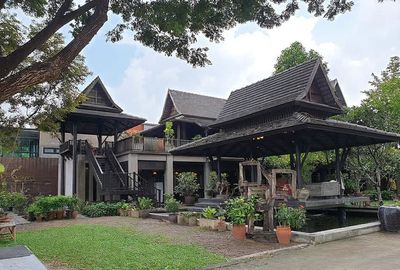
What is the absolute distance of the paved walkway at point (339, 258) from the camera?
6.57 m

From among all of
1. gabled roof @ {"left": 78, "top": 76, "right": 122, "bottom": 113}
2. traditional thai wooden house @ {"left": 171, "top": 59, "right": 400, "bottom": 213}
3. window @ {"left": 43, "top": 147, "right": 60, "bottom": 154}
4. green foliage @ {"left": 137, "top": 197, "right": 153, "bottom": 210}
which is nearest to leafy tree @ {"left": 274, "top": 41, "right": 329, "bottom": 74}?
traditional thai wooden house @ {"left": 171, "top": 59, "right": 400, "bottom": 213}

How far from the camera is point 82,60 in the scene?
1608 cm

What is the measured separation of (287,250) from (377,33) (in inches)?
294

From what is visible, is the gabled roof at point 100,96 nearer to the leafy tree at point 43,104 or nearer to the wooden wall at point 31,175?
the wooden wall at point 31,175

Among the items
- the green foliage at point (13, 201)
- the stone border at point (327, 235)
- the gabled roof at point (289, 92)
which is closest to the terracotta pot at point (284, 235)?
the stone border at point (327, 235)

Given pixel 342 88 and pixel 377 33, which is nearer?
pixel 377 33

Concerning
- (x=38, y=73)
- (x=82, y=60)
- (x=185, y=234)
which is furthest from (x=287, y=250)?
(x=82, y=60)

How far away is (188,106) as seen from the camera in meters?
28.3

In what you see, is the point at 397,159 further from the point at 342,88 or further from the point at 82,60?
the point at 82,60

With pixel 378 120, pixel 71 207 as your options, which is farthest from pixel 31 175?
pixel 378 120

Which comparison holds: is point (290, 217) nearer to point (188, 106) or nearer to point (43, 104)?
point (43, 104)

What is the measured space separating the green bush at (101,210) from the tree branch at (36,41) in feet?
40.8

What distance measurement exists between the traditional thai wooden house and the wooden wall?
38.8 feet

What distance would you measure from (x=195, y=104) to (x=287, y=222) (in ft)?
67.1
